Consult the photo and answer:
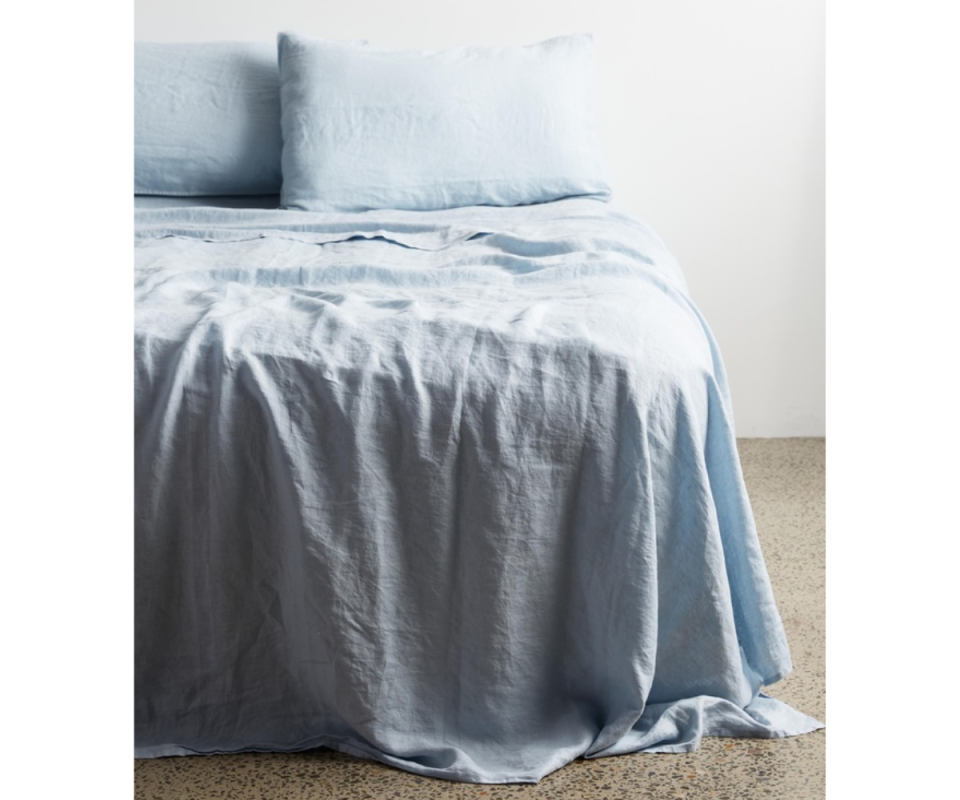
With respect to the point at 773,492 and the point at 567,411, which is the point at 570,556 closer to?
the point at 567,411

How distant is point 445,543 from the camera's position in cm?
127

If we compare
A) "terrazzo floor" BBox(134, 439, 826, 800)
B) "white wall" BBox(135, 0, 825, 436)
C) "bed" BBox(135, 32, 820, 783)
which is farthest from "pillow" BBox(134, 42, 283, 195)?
"terrazzo floor" BBox(134, 439, 826, 800)

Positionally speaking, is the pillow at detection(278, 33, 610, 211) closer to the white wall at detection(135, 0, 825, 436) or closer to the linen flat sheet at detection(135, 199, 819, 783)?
the white wall at detection(135, 0, 825, 436)

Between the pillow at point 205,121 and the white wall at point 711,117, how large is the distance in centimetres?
40

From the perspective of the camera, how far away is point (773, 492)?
2363 mm

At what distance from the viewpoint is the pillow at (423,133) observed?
224 centimetres

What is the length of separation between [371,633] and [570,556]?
0.28m

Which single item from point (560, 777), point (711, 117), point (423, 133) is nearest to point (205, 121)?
point (423, 133)

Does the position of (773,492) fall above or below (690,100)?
below

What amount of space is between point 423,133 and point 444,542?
4.21 ft

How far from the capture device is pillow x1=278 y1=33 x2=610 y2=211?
Result: 7.35 ft

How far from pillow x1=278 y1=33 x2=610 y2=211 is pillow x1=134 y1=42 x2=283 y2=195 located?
0.36ft
